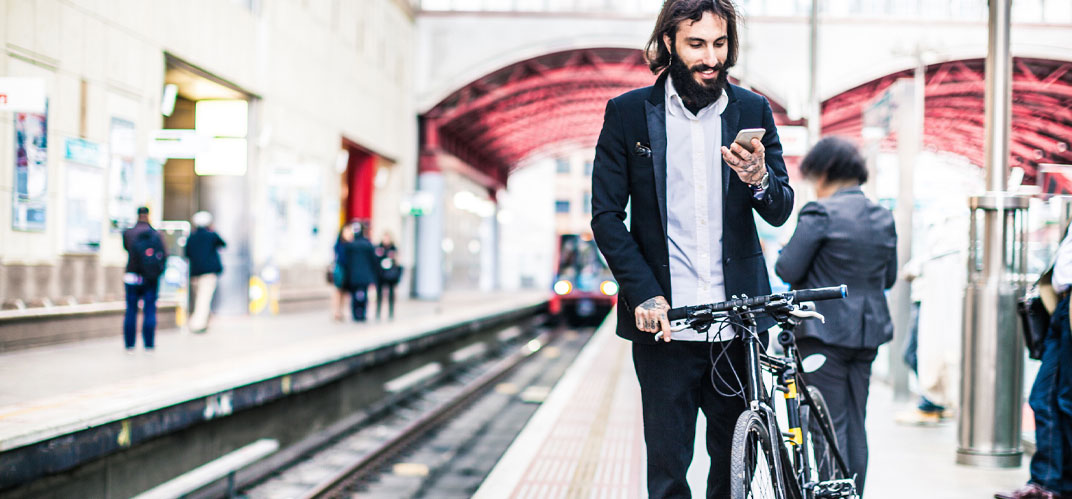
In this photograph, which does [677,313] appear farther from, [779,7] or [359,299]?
[779,7]

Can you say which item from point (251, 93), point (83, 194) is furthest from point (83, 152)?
point (251, 93)

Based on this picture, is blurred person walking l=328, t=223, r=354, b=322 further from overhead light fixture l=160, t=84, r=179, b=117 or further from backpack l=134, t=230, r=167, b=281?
backpack l=134, t=230, r=167, b=281

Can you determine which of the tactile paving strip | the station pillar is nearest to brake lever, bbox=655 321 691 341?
the tactile paving strip

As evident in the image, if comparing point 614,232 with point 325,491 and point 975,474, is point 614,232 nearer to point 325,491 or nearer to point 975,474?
point 975,474

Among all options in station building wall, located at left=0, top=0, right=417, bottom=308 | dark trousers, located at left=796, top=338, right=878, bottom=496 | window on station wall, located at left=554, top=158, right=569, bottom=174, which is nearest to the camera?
dark trousers, located at left=796, top=338, right=878, bottom=496

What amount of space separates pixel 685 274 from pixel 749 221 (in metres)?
0.24

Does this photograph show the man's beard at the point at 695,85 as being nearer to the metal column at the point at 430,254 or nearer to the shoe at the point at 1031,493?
the shoe at the point at 1031,493

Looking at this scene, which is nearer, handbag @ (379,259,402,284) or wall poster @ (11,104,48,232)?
wall poster @ (11,104,48,232)

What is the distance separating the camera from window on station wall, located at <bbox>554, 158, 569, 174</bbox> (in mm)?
69500

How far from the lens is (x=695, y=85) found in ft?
8.86

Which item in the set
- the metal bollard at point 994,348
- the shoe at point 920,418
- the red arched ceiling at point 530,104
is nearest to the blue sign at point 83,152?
the shoe at point 920,418

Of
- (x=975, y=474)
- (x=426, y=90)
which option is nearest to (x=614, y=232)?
(x=975, y=474)

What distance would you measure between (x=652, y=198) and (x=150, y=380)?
6.57m

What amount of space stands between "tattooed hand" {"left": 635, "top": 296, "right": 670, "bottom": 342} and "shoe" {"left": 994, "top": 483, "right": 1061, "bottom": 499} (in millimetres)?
2976
